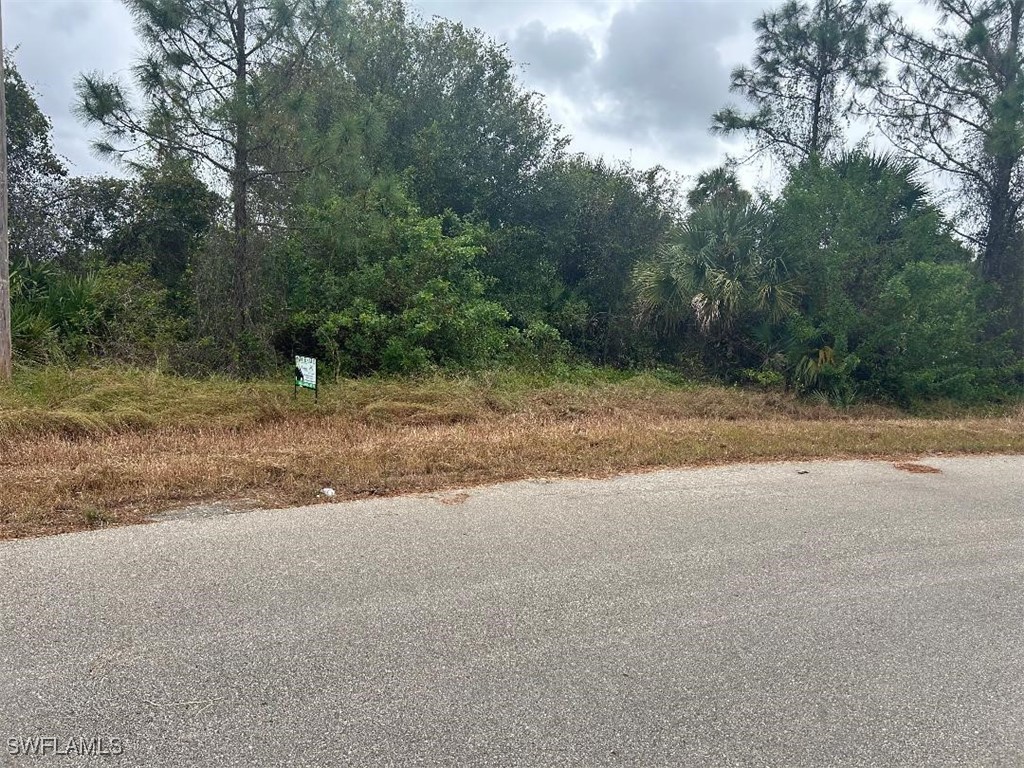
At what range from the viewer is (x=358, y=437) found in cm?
682

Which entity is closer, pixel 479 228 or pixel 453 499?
pixel 453 499

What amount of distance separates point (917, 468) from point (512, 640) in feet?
18.3

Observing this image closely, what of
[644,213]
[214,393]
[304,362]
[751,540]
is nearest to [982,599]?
[751,540]

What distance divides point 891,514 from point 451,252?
9.24 metres

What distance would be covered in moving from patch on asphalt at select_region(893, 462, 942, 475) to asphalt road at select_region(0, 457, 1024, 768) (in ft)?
6.00

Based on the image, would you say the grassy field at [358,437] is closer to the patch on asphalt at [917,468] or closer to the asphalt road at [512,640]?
the patch on asphalt at [917,468]

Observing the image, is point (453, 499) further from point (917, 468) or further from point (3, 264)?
point (3, 264)

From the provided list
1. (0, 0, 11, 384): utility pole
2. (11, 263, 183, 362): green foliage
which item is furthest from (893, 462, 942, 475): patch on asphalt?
(0, 0, 11, 384): utility pole

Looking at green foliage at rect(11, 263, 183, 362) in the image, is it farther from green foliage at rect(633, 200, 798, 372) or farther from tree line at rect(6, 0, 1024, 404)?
green foliage at rect(633, 200, 798, 372)

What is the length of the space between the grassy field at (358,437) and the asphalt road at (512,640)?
0.66 meters

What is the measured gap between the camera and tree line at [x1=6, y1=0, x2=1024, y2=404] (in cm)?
988

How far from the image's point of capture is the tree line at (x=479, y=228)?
32.4 ft

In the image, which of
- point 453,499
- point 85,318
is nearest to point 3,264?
point 85,318

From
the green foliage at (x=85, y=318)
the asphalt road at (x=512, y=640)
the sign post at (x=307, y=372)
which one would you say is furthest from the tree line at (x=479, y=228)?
the asphalt road at (x=512, y=640)
